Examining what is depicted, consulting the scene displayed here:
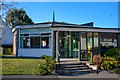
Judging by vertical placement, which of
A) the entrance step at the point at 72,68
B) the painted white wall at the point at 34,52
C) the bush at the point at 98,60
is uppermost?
the painted white wall at the point at 34,52

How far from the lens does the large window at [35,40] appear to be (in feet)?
46.2

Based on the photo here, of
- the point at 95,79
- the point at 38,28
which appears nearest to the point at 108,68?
the point at 95,79

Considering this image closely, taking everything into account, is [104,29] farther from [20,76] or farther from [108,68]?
[20,76]

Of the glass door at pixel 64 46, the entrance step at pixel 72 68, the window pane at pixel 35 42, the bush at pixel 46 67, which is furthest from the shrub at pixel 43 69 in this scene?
the window pane at pixel 35 42

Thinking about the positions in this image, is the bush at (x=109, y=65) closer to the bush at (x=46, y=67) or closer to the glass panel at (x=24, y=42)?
the bush at (x=46, y=67)

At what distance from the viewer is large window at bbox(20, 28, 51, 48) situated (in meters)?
14.1

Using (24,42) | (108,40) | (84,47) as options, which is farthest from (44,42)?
(108,40)

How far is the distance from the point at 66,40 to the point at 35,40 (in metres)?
3.11

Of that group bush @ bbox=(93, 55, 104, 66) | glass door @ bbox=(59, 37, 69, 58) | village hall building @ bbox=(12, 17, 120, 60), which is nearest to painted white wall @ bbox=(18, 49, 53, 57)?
village hall building @ bbox=(12, 17, 120, 60)

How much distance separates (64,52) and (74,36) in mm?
1823

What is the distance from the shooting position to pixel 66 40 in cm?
1427

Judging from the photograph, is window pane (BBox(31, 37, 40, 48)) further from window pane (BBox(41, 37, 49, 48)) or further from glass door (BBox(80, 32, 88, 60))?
glass door (BBox(80, 32, 88, 60))

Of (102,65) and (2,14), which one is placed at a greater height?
(2,14)

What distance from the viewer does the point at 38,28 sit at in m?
14.3
